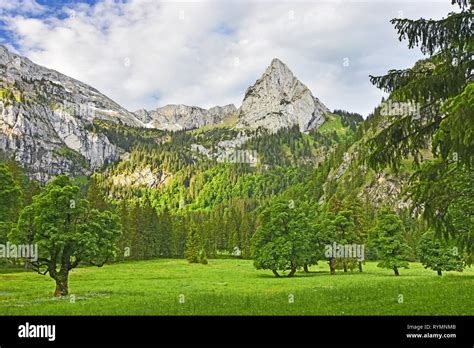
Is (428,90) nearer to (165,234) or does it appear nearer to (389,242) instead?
(389,242)

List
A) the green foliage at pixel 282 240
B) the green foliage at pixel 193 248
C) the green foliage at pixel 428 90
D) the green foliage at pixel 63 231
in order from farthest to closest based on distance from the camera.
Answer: the green foliage at pixel 193 248, the green foliage at pixel 282 240, the green foliage at pixel 63 231, the green foliage at pixel 428 90

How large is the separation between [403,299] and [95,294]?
23398 mm

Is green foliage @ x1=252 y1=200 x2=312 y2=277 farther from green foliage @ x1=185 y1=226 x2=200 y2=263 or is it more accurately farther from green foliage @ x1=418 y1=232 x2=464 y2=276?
green foliage @ x1=185 y1=226 x2=200 y2=263

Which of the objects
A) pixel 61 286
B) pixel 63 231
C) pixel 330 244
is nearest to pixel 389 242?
pixel 330 244

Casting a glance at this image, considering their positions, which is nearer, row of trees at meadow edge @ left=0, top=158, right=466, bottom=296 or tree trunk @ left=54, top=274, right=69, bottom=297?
row of trees at meadow edge @ left=0, top=158, right=466, bottom=296
